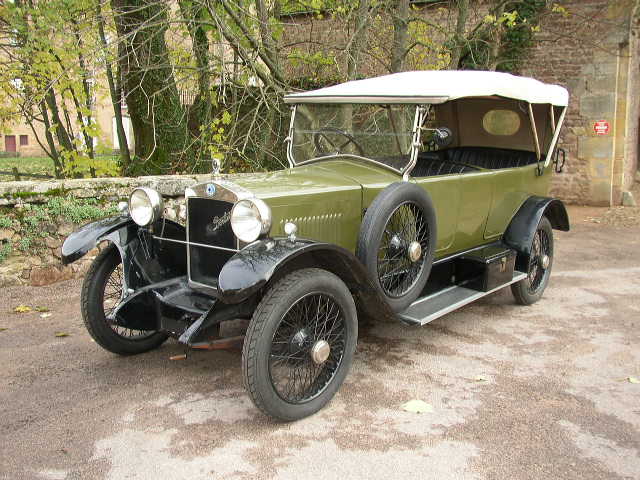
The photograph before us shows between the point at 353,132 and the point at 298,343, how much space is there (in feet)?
6.27

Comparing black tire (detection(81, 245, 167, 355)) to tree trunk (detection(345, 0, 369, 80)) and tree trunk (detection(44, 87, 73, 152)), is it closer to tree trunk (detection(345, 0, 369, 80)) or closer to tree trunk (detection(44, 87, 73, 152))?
tree trunk (detection(345, 0, 369, 80))

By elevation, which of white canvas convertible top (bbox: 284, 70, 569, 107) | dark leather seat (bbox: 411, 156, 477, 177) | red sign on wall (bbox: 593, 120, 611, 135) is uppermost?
white canvas convertible top (bbox: 284, 70, 569, 107)

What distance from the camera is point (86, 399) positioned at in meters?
3.37

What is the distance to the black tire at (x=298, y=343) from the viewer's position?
2.87 metres

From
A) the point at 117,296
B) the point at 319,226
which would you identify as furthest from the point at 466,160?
the point at 117,296

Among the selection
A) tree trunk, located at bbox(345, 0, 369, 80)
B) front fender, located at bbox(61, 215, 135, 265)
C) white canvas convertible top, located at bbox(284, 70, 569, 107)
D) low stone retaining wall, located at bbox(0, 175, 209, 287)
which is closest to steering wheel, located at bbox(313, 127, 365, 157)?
white canvas convertible top, located at bbox(284, 70, 569, 107)

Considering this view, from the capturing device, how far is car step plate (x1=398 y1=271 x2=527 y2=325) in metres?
3.76

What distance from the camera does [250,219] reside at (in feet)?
10.5

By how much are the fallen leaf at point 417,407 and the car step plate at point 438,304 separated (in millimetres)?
549

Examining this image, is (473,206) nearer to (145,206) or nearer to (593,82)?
(145,206)

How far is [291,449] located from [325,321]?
0.70 m

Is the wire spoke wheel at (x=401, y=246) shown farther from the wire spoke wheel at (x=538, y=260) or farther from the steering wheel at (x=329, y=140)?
the wire spoke wheel at (x=538, y=260)

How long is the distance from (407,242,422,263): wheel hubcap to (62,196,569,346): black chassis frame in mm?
414

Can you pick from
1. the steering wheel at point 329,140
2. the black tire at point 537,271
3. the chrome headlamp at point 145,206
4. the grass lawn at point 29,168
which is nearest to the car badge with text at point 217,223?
the chrome headlamp at point 145,206
